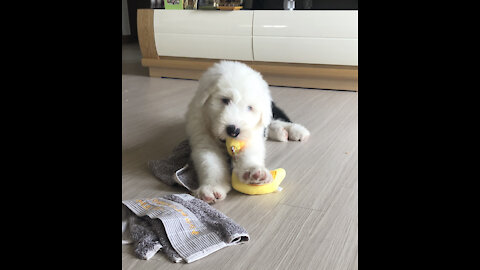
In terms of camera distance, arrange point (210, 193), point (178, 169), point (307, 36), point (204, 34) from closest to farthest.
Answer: point (210, 193) → point (178, 169) → point (307, 36) → point (204, 34)

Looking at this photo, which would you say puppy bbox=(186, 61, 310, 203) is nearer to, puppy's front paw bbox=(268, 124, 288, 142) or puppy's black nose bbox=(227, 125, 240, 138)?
puppy's black nose bbox=(227, 125, 240, 138)

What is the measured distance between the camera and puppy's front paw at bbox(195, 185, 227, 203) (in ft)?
4.85

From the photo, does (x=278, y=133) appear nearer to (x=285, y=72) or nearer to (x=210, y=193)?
(x=210, y=193)

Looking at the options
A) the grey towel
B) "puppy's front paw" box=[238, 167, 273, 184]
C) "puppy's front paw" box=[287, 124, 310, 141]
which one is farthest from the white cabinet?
"puppy's front paw" box=[238, 167, 273, 184]

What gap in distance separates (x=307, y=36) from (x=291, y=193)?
8.26ft

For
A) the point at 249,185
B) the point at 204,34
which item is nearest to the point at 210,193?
the point at 249,185

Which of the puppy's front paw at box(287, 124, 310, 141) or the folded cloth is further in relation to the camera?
the puppy's front paw at box(287, 124, 310, 141)

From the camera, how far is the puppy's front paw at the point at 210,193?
148 centimetres

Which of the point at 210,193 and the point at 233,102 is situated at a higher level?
the point at 233,102

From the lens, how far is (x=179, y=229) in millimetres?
1241

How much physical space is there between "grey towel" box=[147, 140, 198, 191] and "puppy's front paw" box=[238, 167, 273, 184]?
21cm
